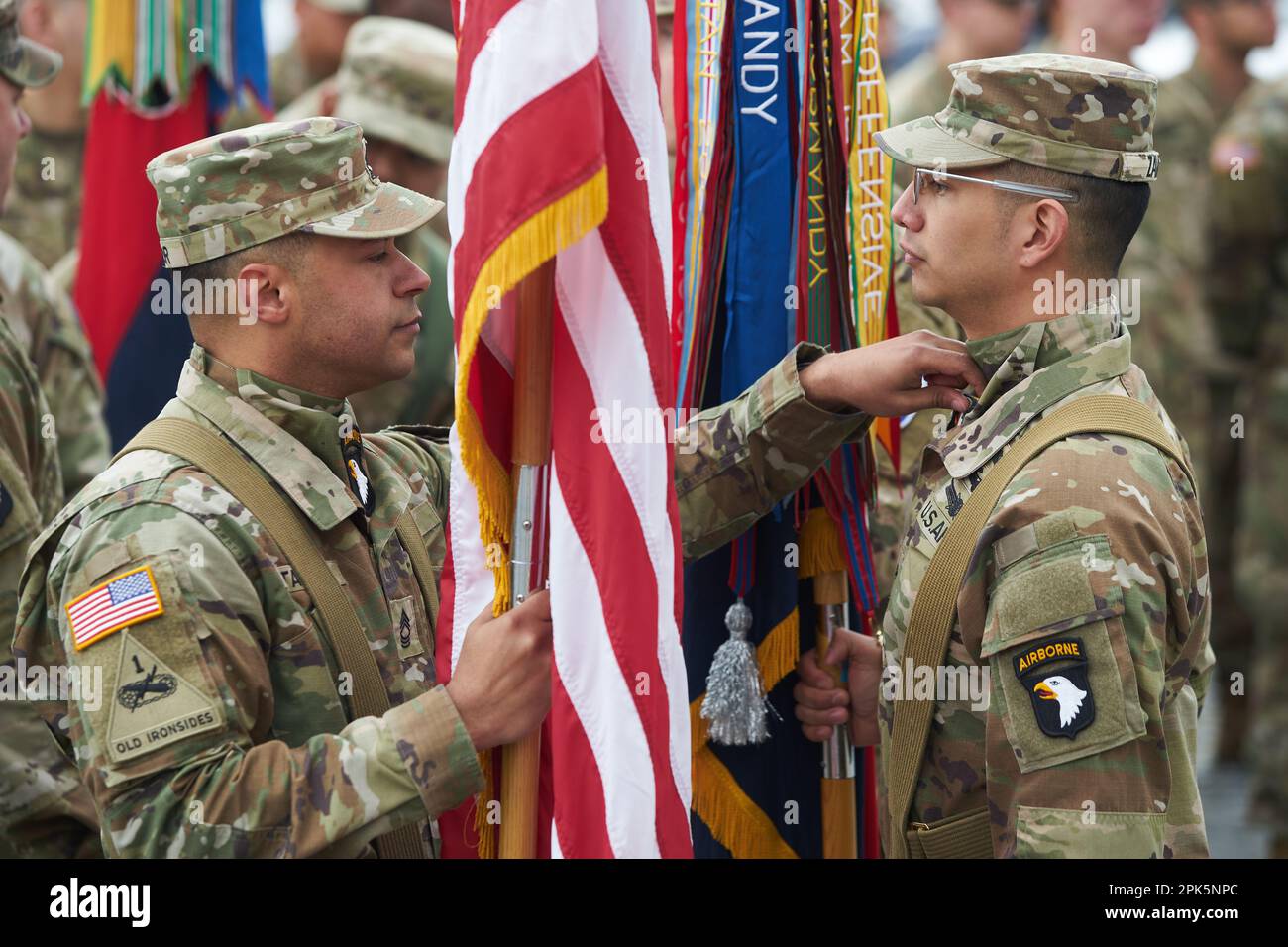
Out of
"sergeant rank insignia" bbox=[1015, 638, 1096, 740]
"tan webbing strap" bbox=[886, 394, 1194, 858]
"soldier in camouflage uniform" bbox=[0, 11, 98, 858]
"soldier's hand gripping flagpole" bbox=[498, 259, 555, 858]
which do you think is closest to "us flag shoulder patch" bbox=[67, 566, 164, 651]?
"soldier's hand gripping flagpole" bbox=[498, 259, 555, 858]

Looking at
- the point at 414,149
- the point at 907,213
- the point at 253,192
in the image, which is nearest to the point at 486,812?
the point at 253,192

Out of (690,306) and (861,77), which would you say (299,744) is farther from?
(861,77)

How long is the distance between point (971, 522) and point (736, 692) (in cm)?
84

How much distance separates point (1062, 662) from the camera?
3082 millimetres

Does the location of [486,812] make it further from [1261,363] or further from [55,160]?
[1261,363]

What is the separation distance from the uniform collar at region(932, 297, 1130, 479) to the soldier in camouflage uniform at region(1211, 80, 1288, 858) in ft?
14.0

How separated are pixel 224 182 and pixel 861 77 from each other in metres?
1.60

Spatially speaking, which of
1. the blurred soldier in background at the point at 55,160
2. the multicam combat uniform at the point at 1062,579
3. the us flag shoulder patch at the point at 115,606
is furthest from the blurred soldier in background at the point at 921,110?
the blurred soldier in background at the point at 55,160

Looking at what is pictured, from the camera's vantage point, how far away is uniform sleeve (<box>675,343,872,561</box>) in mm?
3885

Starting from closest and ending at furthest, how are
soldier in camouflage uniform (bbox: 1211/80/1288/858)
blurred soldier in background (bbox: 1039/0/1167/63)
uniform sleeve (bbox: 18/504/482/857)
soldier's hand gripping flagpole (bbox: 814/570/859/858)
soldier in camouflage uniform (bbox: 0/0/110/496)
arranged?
uniform sleeve (bbox: 18/504/482/857), soldier's hand gripping flagpole (bbox: 814/570/859/858), soldier in camouflage uniform (bbox: 0/0/110/496), soldier in camouflage uniform (bbox: 1211/80/1288/858), blurred soldier in background (bbox: 1039/0/1167/63)

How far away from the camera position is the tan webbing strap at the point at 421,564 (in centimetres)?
371

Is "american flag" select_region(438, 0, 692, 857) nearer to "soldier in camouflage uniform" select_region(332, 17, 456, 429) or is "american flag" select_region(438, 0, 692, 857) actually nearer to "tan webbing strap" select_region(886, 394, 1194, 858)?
"tan webbing strap" select_region(886, 394, 1194, 858)

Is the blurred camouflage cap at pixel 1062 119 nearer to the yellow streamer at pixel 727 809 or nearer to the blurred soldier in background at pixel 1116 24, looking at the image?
the yellow streamer at pixel 727 809

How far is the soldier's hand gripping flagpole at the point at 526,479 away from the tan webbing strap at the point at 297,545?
238mm
